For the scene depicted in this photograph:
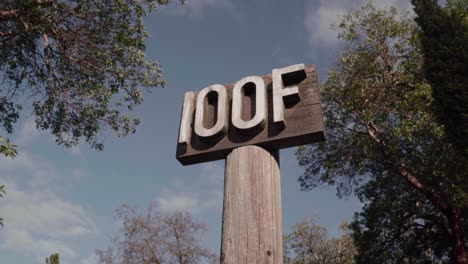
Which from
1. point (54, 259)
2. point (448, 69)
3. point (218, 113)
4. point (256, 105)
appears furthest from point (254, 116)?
point (54, 259)

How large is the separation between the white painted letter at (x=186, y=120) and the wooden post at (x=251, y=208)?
1.27ft

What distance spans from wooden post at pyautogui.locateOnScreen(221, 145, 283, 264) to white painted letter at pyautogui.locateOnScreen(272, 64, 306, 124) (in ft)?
0.87

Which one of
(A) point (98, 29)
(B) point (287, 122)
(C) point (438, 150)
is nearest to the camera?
(B) point (287, 122)

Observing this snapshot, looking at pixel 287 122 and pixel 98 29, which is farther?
pixel 98 29

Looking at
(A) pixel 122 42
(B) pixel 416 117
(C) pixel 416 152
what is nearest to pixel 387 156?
(C) pixel 416 152

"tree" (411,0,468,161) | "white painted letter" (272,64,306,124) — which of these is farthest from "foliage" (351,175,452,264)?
"white painted letter" (272,64,306,124)

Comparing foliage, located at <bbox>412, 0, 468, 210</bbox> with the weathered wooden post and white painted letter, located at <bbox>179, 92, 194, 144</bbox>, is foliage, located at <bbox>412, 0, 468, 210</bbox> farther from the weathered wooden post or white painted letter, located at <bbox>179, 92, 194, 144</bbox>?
white painted letter, located at <bbox>179, 92, 194, 144</bbox>

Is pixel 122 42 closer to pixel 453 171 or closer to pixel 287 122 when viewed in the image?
pixel 287 122

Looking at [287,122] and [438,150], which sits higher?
[438,150]

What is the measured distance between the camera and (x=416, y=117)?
14.1 m

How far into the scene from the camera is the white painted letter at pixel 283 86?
91.0 inches

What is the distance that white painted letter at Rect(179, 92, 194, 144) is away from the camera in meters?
2.56

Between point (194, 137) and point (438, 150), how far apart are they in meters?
15.1

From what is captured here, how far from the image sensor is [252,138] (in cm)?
235
